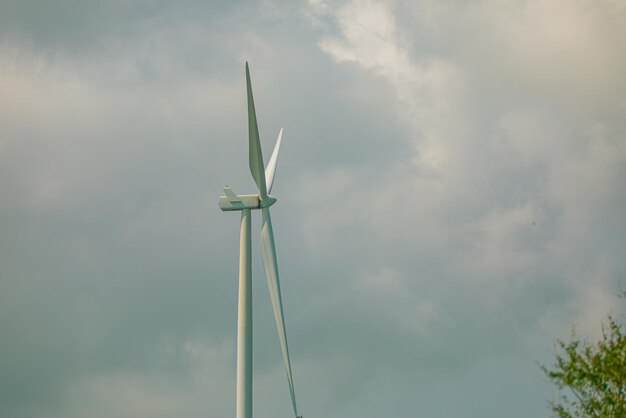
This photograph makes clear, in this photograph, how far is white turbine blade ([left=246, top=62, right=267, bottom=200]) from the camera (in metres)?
73.3

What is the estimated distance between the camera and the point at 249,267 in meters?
77.7

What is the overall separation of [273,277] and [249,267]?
1810 millimetres

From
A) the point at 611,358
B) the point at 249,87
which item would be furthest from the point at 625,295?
the point at 249,87

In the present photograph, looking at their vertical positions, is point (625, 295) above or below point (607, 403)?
above

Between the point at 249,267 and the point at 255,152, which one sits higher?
the point at 255,152

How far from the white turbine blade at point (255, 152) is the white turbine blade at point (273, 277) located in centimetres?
235

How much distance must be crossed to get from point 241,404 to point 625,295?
86.8ft

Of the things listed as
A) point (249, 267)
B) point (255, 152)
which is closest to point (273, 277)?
point (249, 267)

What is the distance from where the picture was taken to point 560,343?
76375 mm

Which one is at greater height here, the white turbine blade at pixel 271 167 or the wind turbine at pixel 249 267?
the white turbine blade at pixel 271 167

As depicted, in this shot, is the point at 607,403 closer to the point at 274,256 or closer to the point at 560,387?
the point at 560,387

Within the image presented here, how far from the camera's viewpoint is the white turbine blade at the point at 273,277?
250ft

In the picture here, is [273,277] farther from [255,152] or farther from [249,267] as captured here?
[255,152]

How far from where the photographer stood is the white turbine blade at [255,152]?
241 ft
